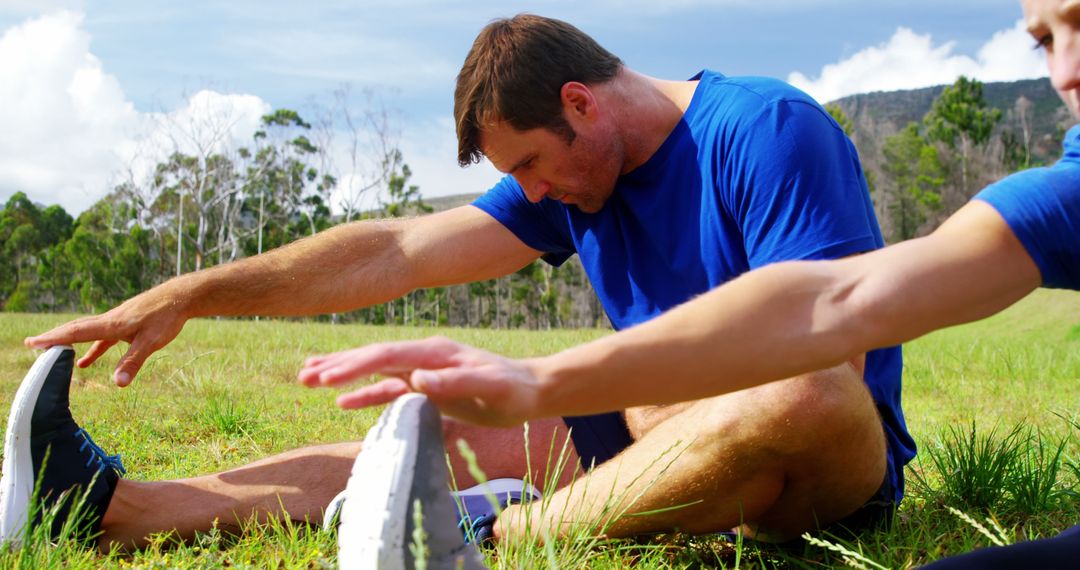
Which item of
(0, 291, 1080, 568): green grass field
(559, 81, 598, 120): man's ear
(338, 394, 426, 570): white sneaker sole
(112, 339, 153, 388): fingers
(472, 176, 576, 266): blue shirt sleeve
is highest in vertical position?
(559, 81, 598, 120): man's ear

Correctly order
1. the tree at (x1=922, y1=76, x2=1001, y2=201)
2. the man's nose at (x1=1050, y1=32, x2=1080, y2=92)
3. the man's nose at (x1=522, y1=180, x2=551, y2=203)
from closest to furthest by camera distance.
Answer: the man's nose at (x1=1050, y1=32, x2=1080, y2=92), the man's nose at (x1=522, y1=180, x2=551, y2=203), the tree at (x1=922, y1=76, x2=1001, y2=201)

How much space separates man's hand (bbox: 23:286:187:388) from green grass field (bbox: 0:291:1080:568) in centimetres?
50

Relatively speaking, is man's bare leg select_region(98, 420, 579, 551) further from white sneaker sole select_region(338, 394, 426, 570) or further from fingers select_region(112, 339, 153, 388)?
white sneaker sole select_region(338, 394, 426, 570)

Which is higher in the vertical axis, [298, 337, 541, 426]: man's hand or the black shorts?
[298, 337, 541, 426]: man's hand

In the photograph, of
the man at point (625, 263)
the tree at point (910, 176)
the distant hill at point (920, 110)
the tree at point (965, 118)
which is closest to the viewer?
the man at point (625, 263)

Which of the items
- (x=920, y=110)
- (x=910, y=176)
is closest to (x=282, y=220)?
(x=910, y=176)

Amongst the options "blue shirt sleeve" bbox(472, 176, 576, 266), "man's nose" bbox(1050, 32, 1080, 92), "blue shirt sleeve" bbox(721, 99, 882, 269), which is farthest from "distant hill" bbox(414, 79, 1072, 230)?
"man's nose" bbox(1050, 32, 1080, 92)

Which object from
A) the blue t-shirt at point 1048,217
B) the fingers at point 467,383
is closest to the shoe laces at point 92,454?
the fingers at point 467,383

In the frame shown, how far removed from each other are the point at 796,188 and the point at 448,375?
46.6 inches

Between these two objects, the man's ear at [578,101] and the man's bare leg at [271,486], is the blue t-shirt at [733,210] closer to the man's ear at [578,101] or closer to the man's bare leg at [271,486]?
the man's ear at [578,101]

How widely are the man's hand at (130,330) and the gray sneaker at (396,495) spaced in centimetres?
125

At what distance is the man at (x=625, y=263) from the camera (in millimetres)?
1885

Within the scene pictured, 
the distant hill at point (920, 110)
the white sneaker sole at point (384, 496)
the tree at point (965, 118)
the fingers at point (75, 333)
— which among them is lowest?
the white sneaker sole at point (384, 496)

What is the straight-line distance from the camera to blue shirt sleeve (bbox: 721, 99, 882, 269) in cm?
190
